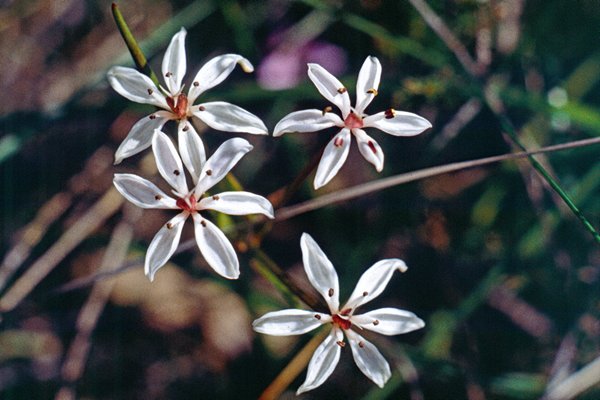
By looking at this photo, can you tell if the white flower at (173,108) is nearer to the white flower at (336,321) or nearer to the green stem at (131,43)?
the green stem at (131,43)

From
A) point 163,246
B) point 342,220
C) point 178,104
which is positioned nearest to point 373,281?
point 163,246

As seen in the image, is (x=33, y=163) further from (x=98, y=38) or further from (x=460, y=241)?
(x=460, y=241)

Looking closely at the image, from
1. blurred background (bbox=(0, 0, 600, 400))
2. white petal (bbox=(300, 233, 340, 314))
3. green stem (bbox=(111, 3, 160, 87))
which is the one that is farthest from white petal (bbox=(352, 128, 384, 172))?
blurred background (bbox=(0, 0, 600, 400))

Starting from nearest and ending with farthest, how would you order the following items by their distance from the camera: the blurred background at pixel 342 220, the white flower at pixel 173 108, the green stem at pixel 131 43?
the green stem at pixel 131 43 < the white flower at pixel 173 108 < the blurred background at pixel 342 220

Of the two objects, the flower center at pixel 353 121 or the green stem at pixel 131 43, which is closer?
the green stem at pixel 131 43

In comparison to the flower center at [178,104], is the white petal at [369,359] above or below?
below

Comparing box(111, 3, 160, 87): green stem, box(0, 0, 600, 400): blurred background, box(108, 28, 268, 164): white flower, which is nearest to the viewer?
box(111, 3, 160, 87): green stem

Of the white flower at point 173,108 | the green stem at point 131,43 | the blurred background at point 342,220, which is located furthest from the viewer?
the blurred background at point 342,220

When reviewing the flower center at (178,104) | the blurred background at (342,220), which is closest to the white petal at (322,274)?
the flower center at (178,104)

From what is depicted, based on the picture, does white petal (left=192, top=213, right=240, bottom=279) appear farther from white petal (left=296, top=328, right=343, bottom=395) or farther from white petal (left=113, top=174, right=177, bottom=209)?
white petal (left=296, top=328, right=343, bottom=395)
